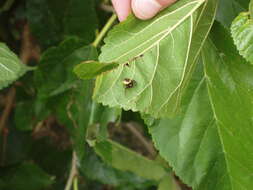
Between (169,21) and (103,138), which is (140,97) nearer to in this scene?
(169,21)

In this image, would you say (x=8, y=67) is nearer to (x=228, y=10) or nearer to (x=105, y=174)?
(x=228, y=10)

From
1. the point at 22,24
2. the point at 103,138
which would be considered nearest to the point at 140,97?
the point at 103,138

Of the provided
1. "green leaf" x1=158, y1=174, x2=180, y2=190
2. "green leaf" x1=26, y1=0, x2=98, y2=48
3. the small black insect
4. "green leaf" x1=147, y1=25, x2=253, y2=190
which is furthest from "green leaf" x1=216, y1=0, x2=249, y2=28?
"green leaf" x1=158, y1=174, x2=180, y2=190

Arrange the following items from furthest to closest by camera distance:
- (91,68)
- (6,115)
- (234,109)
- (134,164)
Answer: (6,115) → (134,164) → (234,109) → (91,68)

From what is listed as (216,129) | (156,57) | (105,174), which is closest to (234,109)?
(216,129)

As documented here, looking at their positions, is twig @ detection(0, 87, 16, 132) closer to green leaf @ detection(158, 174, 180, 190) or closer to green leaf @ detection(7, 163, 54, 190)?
green leaf @ detection(7, 163, 54, 190)

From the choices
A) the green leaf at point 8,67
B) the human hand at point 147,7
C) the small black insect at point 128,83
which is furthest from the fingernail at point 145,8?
the green leaf at point 8,67
